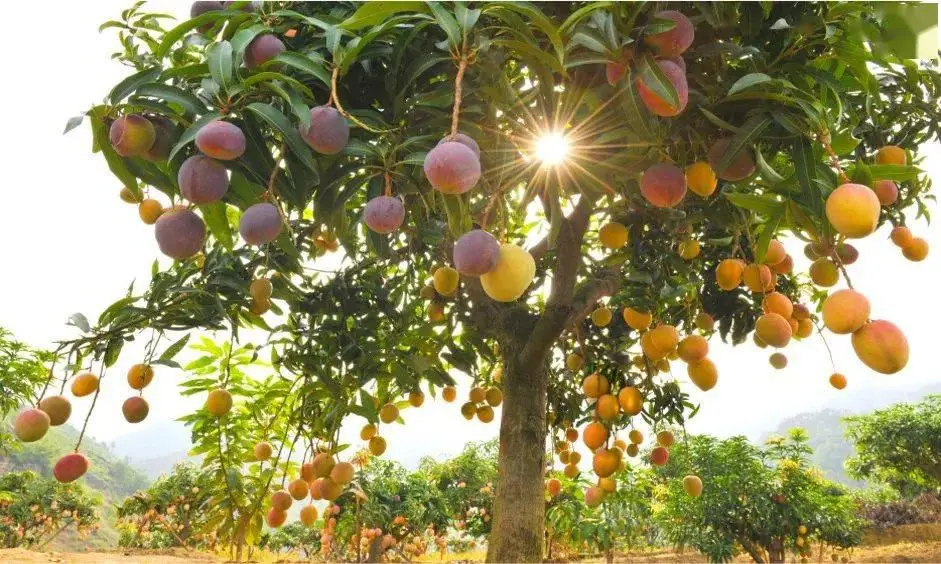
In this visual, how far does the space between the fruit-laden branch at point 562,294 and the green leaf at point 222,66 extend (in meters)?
1.48

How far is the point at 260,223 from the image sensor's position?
101 centimetres

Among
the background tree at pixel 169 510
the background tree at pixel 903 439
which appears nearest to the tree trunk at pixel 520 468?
the background tree at pixel 169 510

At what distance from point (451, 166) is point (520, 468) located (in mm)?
1650

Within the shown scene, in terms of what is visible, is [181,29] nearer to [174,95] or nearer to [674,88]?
[174,95]

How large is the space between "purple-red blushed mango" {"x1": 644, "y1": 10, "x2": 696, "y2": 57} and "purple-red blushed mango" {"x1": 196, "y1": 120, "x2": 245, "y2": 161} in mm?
724

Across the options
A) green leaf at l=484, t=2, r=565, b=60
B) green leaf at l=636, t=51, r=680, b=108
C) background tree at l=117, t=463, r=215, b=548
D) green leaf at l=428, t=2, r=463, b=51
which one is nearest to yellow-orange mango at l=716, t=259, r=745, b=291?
green leaf at l=636, t=51, r=680, b=108

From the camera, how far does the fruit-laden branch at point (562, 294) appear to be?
7.50 ft

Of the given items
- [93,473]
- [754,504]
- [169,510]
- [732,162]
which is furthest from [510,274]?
[93,473]

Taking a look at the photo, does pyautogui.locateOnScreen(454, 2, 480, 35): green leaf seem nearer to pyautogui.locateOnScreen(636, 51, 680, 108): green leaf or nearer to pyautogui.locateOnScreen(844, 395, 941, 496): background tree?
pyautogui.locateOnScreen(636, 51, 680, 108): green leaf

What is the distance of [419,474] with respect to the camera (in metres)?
8.91

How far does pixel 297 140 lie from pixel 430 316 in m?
1.79

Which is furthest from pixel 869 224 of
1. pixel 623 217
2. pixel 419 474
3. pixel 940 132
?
pixel 419 474

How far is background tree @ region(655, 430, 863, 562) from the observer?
6.81m

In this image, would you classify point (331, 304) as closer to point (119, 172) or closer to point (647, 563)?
point (119, 172)
